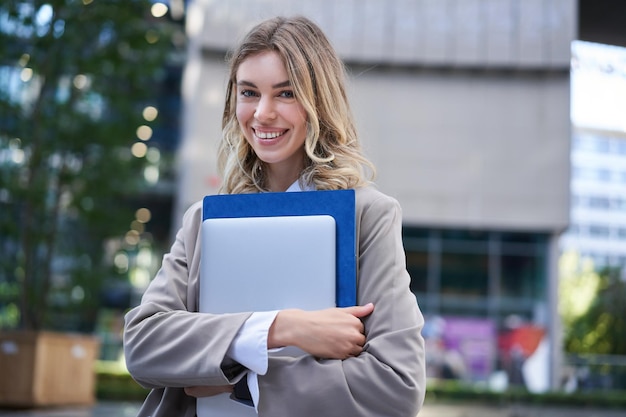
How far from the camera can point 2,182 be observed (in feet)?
36.7

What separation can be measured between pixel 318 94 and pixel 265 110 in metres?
0.12

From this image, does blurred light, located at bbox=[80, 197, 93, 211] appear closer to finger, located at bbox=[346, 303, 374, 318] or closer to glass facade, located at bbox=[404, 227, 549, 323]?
finger, located at bbox=[346, 303, 374, 318]

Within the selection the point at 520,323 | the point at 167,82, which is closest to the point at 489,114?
the point at 520,323

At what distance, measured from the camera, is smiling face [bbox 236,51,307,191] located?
179 centimetres

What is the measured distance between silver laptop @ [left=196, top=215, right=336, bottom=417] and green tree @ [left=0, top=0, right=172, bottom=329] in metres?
9.36

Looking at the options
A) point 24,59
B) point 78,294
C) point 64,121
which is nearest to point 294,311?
point 24,59

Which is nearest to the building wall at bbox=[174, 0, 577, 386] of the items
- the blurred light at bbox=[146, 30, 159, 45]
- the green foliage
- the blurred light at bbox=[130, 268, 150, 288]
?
the blurred light at bbox=[130, 268, 150, 288]

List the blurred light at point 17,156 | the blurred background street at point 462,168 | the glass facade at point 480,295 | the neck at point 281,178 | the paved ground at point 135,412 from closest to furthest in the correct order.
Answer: the neck at point 281,178, the paved ground at point 135,412, the blurred light at point 17,156, the blurred background street at point 462,168, the glass facade at point 480,295

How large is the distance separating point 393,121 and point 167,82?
9722 millimetres

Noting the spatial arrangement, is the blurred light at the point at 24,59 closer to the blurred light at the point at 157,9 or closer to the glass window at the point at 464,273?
the blurred light at the point at 157,9

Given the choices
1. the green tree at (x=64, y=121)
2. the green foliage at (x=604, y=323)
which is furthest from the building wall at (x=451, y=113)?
the green foliage at (x=604, y=323)

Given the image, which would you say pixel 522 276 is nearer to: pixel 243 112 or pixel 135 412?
pixel 135 412

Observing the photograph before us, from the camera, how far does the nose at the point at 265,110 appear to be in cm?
179

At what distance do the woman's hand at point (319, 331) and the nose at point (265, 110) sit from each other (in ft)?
1.41
